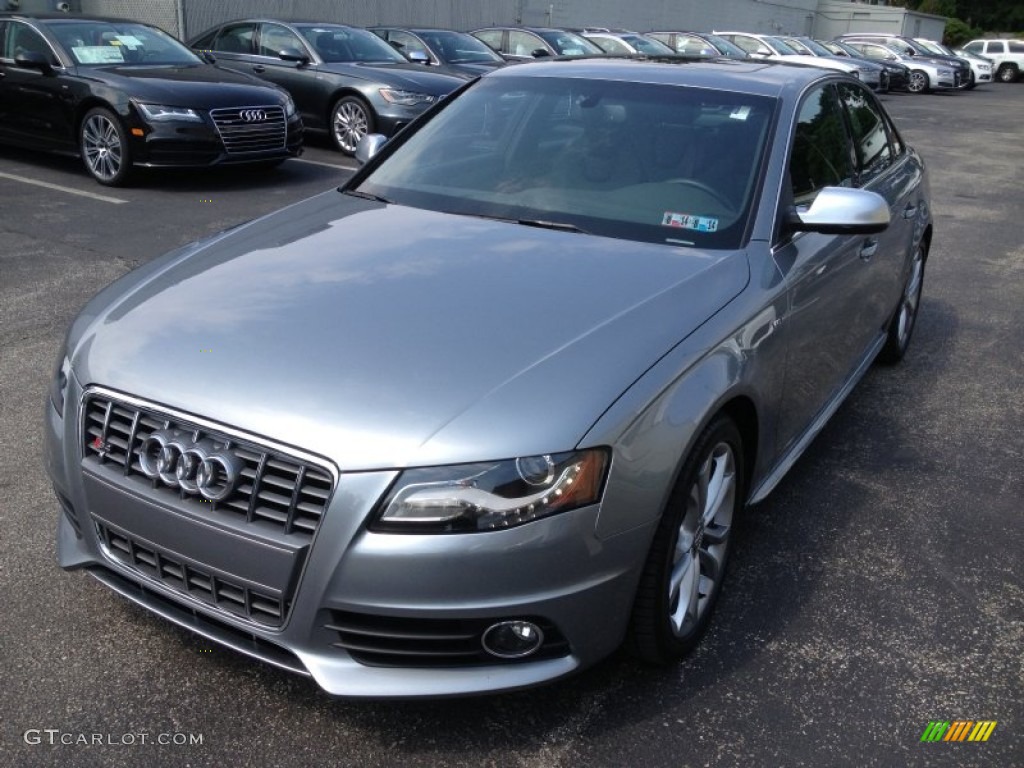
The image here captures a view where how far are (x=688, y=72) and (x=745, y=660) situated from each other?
7.52 ft

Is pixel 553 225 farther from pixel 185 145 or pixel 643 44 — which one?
pixel 643 44

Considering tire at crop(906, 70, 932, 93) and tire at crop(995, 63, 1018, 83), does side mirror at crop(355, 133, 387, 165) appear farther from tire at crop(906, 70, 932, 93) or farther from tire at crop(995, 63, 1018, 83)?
tire at crop(995, 63, 1018, 83)

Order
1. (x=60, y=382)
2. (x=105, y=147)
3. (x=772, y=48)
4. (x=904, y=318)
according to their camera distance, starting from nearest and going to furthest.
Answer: (x=60, y=382) < (x=904, y=318) < (x=105, y=147) < (x=772, y=48)

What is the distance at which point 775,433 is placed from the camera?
10.9ft

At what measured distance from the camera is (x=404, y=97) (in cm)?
1114

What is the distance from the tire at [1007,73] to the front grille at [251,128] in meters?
41.6

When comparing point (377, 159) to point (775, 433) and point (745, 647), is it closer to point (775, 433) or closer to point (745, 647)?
point (775, 433)

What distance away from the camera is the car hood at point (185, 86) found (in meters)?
9.02

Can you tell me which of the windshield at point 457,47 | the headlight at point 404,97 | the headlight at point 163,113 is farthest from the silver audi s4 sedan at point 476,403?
the windshield at point 457,47

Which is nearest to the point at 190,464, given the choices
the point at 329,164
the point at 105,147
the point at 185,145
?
the point at 185,145

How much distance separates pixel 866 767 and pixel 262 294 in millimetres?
2049

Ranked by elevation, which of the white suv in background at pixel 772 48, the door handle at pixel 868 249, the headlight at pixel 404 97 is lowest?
the white suv in background at pixel 772 48

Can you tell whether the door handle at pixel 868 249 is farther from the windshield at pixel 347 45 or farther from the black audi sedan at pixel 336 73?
the windshield at pixel 347 45

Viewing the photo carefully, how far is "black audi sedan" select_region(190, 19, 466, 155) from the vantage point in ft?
36.7
